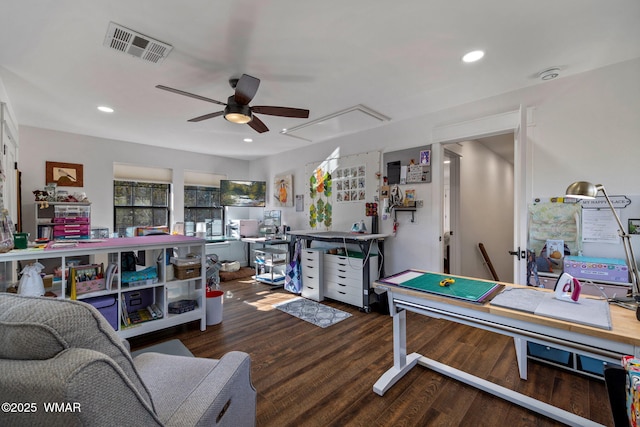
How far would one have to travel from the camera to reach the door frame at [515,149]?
2.15 m

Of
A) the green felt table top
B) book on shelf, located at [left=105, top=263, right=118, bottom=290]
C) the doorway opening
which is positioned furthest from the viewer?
the doorway opening

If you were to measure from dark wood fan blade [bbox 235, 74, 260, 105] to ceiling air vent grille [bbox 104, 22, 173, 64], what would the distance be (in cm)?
54

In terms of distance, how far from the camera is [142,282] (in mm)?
2590

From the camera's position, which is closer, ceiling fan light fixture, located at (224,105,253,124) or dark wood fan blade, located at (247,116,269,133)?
ceiling fan light fixture, located at (224,105,253,124)

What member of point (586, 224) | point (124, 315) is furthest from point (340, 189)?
point (124, 315)

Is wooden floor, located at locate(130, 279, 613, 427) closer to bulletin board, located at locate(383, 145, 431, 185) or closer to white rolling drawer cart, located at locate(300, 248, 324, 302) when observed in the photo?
white rolling drawer cart, located at locate(300, 248, 324, 302)

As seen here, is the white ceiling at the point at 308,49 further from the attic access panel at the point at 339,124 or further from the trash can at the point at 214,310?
the trash can at the point at 214,310

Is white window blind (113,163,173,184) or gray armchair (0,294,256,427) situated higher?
white window blind (113,163,173,184)

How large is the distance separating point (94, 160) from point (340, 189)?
4.05m

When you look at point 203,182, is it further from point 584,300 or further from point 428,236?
point 584,300

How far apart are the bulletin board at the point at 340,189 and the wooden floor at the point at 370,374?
1.64 m

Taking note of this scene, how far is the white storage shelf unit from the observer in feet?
7.18

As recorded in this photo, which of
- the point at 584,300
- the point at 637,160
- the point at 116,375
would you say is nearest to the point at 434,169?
the point at 637,160

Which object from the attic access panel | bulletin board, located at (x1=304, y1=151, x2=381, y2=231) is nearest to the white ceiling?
the attic access panel
